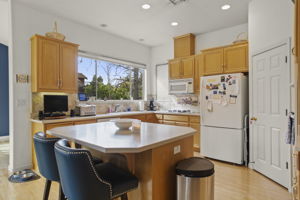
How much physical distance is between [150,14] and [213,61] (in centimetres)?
164

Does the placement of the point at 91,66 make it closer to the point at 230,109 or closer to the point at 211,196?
the point at 230,109

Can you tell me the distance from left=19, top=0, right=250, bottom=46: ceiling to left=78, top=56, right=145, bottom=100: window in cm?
90

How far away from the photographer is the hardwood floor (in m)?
2.32

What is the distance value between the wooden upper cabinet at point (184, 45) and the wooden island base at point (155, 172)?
3508mm

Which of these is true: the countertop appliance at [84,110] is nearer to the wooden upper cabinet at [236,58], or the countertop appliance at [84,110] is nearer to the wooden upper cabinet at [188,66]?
the wooden upper cabinet at [188,66]

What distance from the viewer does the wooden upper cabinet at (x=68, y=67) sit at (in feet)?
11.3

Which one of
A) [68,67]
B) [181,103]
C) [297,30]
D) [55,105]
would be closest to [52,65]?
[68,67]

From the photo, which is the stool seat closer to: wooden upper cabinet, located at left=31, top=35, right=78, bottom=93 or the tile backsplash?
wooden upper cabinet, located at left=31, top=35, right=78, bottom=93

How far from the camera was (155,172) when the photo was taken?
156 cm

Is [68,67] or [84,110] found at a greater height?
[68,67]

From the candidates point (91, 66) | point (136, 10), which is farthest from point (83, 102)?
point (136, 10)

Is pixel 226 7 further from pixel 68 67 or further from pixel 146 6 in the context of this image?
pixel 68 67

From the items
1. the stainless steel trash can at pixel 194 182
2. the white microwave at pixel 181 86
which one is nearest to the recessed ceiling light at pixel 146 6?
the white microwave at pixel 181 86

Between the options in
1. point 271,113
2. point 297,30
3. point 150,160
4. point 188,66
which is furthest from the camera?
point 188,66
